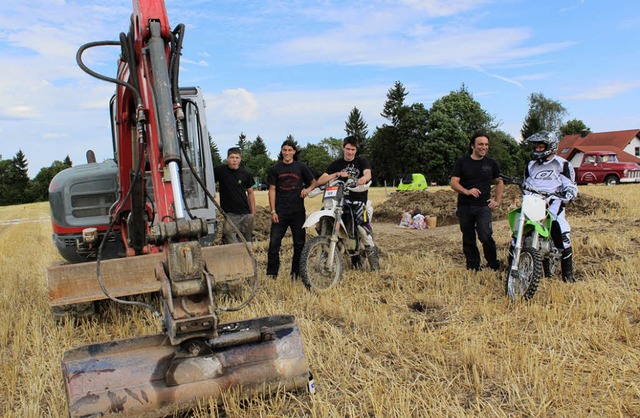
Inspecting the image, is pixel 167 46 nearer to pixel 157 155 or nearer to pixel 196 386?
pixel 157 155

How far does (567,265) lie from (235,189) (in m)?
4.37

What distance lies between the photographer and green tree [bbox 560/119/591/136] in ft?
241

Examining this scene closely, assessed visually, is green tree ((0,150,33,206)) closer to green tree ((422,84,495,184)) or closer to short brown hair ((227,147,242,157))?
green tree ((422,84,495,184))

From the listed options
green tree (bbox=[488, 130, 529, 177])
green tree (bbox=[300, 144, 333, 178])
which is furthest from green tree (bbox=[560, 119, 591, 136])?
green tree (bbox=[300, 144, 333, 178])

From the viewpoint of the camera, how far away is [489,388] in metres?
3.41

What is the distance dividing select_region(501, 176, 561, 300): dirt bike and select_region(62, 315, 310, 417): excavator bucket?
113 inches

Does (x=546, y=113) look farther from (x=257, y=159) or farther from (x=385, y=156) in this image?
(x=257, y=159)

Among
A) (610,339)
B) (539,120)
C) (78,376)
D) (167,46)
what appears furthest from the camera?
(539,120)

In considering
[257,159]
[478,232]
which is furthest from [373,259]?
[257,159]

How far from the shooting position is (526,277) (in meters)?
5.27

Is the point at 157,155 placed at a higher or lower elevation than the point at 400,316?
higher

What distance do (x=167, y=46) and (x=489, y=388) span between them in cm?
311

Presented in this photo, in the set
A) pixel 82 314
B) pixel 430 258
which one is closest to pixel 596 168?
pixel 430 258

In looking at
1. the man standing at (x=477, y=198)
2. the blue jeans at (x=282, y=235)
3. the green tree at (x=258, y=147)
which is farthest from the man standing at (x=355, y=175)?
the green tree at (x=258, y=147)
